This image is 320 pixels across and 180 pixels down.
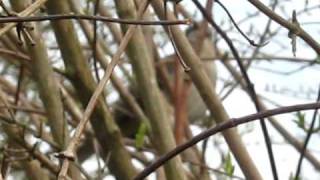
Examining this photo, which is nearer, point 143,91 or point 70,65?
point 143,91

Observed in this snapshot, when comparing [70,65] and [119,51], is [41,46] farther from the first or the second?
[119,51]

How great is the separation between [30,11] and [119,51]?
0.17 metres

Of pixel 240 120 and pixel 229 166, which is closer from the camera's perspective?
pixel 240 120

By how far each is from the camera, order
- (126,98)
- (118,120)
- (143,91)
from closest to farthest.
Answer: (143,91), (126,98), (118,120)

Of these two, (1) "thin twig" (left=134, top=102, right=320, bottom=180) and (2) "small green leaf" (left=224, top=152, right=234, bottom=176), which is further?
(2) "small green leaf" (left=224, top=152, right=234, bottom=176)

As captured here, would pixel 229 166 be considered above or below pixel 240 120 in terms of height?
above

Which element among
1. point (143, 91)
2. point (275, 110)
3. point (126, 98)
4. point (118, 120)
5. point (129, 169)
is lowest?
point (275, 110)

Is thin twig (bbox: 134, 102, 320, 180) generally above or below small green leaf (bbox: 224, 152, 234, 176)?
below

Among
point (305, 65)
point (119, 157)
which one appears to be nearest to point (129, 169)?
point (119, 157)

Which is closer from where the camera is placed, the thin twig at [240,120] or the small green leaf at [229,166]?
the thin twig at [240,120]

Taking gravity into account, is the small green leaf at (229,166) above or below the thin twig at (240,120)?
above

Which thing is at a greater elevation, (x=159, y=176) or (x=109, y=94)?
(x=109, y=94)

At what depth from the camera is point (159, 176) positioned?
173 centimetres

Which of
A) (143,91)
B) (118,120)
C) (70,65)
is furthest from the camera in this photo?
(118,120)
